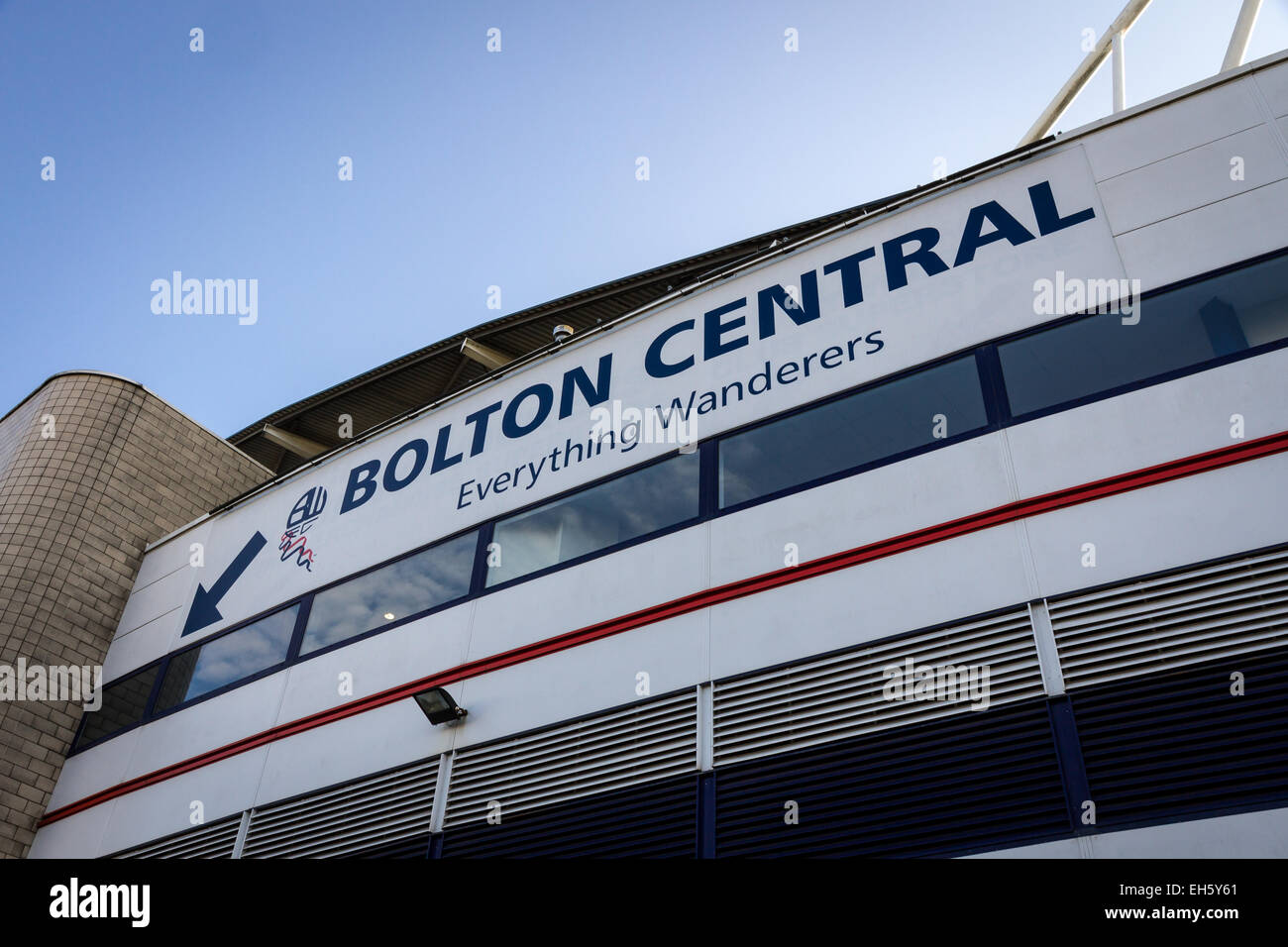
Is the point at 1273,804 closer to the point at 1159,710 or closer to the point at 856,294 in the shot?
the point at 1159,710

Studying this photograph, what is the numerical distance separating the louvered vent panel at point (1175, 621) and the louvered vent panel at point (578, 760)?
126 inches

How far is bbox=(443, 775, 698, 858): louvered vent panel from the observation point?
817cm

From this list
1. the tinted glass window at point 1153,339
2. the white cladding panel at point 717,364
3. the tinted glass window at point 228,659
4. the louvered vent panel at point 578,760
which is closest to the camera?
the tinted glass window at point 1153,339

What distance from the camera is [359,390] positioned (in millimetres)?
19844

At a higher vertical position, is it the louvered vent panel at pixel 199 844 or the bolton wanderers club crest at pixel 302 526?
the bolton wanderers club crest at pixel 302 526

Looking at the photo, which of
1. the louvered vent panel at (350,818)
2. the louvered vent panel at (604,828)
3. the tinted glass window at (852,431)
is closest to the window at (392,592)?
the louvered vent panel at (350,818)

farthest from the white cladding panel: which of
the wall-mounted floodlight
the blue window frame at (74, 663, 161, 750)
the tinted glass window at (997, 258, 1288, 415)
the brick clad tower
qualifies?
the wall-mounted floodlight

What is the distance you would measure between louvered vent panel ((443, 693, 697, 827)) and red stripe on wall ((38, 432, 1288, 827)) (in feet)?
2.82

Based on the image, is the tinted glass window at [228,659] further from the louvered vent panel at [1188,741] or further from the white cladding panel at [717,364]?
the louvered vent panel at [1188,741]

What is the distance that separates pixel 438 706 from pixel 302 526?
4822 millimetres

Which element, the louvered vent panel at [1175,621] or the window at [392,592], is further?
the window at [392,592]

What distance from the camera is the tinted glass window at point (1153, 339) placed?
7973 millimetres

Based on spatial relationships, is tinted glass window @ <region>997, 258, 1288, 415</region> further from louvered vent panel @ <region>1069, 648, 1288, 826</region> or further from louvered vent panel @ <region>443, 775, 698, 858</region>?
louvered vent panel @ <region>443, 775, 698, 858</region>

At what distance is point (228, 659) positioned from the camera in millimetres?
12727
